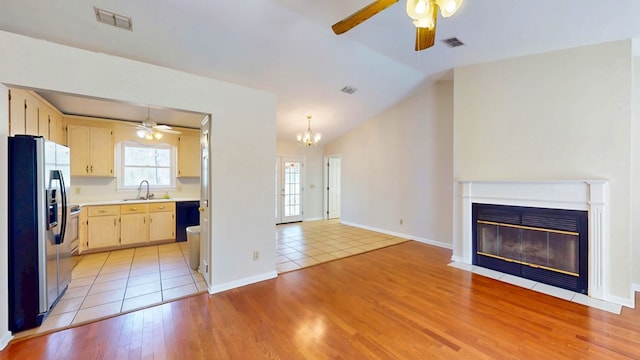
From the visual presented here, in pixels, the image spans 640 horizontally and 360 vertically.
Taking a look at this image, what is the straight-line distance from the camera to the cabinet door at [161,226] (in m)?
5.07

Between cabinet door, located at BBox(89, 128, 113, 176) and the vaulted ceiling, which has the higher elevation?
the vaulted ceiling

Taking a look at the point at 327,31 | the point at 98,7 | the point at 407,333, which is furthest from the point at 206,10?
the point at 407,333

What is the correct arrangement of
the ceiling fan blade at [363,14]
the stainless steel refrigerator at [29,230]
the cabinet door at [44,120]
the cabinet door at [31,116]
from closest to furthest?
1. the ceiling fan blade at [363,14]
2. the stainless steel refrigerator at [29,230]
3. the cabinet door at [31,116]
4. the cabinet door at [44,120]

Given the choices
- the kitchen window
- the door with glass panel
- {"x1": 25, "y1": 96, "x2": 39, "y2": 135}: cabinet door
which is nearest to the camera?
{"x1": 25, "y1": 96, "x2": 39, "y2": 135}: cabinet door

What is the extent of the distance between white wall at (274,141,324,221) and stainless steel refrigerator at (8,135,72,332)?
5679 millimetres

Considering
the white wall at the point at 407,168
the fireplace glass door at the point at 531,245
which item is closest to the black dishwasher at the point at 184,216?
the white wall at the point at 407,168

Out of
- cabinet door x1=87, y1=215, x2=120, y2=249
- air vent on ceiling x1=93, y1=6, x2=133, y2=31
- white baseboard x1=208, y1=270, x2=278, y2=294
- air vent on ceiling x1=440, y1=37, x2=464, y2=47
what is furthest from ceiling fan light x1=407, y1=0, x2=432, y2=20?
cabinet door x1=87, y1=215, x2=120, y2=249

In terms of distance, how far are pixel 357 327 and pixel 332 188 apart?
6.30 meters

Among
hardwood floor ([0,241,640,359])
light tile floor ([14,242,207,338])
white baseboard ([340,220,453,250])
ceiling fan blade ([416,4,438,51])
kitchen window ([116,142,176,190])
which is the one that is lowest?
hardwood floor ([0,241,640,359])

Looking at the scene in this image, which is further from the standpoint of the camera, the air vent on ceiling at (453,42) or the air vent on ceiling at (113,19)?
the air vent on ceiling at (453,42)

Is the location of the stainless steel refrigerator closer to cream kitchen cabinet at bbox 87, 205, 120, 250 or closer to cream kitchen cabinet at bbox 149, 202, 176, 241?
cream kitchen cabinet at bbox 87, 205, 120, 250

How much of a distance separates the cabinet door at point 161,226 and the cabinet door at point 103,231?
0.53 m

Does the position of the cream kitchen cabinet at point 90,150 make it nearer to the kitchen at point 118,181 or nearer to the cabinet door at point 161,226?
the kitchen at point 118,181

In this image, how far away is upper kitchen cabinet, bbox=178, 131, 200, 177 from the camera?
5.75m
